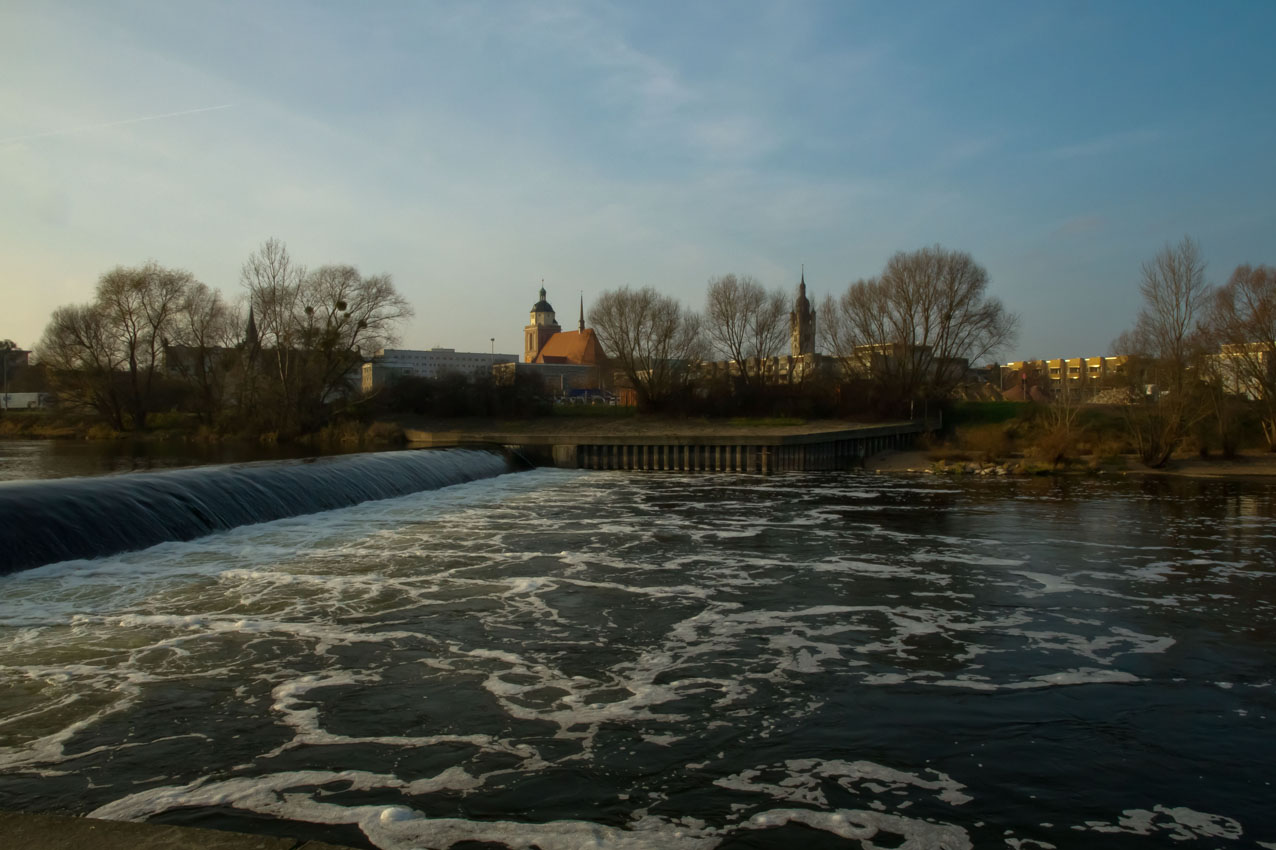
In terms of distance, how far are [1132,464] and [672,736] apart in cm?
3249

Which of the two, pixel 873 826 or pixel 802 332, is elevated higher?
pixel 802 332

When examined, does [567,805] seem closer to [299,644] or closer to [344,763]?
[344,763]

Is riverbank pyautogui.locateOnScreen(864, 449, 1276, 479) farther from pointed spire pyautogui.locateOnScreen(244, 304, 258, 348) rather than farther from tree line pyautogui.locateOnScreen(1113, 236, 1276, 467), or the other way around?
pointed spire pyautogui.locateOnScreen(244, 304, 258, 348)

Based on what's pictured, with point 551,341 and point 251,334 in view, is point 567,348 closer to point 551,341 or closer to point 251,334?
point 551,341

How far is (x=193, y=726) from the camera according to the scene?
568 cm

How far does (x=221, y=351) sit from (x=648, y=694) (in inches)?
1815

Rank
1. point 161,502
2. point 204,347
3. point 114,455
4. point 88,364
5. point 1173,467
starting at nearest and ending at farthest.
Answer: point 161,502 → point 114,455 → point 1173,467 → point 88,364 → point 204,347

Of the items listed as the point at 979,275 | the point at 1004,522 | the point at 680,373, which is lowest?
the point at 1004,522

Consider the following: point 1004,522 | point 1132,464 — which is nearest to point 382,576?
point 1004,522

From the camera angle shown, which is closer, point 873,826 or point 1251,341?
point 873,826

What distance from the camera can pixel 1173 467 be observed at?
1248 inches

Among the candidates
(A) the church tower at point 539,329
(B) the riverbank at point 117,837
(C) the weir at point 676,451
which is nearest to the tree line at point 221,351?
(C) the weir at point 676,451

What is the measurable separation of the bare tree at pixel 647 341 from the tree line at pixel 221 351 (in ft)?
37.7

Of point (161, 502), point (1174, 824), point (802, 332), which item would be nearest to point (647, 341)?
point (802, 332)
